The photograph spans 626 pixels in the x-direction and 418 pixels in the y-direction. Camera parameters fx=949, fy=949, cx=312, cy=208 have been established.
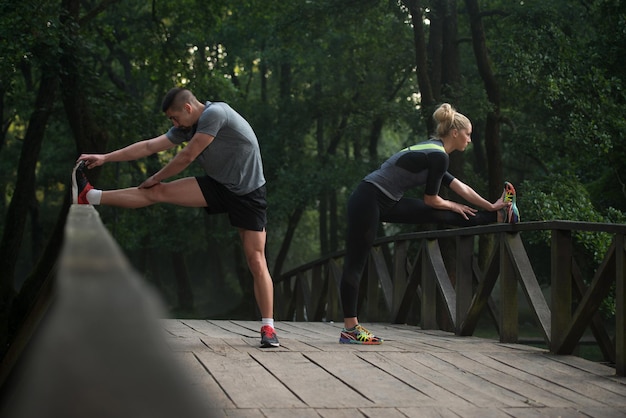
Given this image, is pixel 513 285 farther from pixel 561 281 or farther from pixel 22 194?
pixel 22 194

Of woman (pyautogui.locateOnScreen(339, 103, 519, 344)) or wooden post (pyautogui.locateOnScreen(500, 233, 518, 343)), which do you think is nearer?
woman (pyautogui.locateOnScreen(339, 103, 519, 344))

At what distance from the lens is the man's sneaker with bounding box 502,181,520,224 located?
21.8ft

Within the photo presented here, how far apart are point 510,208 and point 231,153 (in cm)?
212

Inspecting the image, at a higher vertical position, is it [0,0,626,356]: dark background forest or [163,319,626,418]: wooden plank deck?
[0,0,626,356]: dark background forest

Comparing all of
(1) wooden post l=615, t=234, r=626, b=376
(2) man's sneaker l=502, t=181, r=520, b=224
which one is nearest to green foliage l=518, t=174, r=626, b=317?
(2) man's sneaker l=502, t=181, r=520, b=224

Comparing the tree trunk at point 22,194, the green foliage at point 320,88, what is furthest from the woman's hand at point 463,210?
the tree trunk at point 22,194

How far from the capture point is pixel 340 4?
62.8 feet

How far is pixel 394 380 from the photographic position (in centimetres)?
476

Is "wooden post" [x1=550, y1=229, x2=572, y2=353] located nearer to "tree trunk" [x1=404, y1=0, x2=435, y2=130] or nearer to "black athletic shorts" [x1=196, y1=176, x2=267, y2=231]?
"black athletic shorts" [x1=196, y1=176, x2=267, y2=231]

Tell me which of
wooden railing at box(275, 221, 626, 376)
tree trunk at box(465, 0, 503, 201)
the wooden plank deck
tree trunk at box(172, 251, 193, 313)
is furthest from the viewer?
tree trunk at box(172, 251, 193, 313)

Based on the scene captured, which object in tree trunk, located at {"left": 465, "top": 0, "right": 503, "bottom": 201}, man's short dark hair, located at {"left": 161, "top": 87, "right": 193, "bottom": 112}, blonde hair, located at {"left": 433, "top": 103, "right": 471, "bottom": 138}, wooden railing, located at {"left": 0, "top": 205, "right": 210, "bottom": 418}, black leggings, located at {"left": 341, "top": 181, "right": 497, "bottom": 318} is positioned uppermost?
tree trunk, located at {"left": 465, "top": 0, "right": 503, "bottom": 201}

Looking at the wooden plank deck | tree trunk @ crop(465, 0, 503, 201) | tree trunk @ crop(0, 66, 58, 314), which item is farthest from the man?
tree trunk @ crop(465, 0, 503, 201)

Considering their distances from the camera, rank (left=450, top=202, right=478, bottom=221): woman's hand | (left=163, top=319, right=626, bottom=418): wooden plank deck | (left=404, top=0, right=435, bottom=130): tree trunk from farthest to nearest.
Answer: (left=404, top=0, right=435, bottom=130): tree trunk → (left=450, top=202, right=478, bottom=221): woman's hand → (left=163, top=319, right=626, bottom=418): wooden plank deck

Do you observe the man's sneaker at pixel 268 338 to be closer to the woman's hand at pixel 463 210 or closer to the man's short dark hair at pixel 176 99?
the man's short dark hair at pixel 176 99
